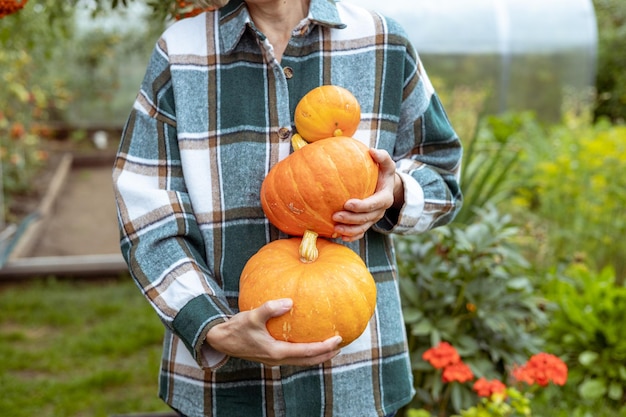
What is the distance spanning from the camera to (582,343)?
3152 millimetres

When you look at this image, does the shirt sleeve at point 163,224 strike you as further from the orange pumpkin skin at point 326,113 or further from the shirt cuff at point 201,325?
the orange pumpkin skin at point 326,113

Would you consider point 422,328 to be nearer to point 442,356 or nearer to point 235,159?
point 442,356

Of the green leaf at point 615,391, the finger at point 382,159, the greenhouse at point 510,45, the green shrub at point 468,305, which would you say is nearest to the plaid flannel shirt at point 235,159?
the finger at point 382,159

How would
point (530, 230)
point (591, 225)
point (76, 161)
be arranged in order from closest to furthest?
point (530, 230) < point (591, 225) < point (76, 161)

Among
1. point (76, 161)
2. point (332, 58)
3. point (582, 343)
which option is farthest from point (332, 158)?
point (76, 161)

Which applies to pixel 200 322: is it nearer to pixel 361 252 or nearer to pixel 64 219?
pixel 361 252

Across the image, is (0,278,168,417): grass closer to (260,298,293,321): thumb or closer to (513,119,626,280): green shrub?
(513,119,626,280): green shrub

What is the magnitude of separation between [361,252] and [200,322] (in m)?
0.38

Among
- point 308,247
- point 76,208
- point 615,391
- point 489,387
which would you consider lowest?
point 76,208

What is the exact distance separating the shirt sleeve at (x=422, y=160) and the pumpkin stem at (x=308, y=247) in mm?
211

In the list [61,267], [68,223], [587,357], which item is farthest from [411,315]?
[68,223]

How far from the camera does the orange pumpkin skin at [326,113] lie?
4.25 ft

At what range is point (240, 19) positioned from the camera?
139 centimetres

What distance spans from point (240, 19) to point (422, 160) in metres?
0.49
